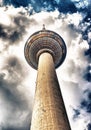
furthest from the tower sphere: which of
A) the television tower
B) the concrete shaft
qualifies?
the concrete shaft

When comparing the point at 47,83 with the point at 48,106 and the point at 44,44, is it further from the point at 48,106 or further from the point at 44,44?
the point at 44,44

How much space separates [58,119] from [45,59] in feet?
29.8

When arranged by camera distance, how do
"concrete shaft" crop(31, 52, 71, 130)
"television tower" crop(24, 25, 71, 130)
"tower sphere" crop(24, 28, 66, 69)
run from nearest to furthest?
"concrete shaft" crop(31, 52, 71, 130)
"television tower" crop(24, 25, 71, 130)
"tower sphere" crop(24, 28, 66, 69)

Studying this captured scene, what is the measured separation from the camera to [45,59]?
22.5 meters

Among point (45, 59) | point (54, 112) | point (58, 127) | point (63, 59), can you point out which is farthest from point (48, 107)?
point (63, 59)

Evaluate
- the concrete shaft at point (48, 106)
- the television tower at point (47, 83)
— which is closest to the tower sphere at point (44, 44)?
the television tower at point (47, 83)

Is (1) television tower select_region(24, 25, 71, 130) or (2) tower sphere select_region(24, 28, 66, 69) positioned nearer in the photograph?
(1) television tower select_region(24, 25, 71, 130)

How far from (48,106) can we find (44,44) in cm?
1249

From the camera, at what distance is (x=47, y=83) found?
17.7m

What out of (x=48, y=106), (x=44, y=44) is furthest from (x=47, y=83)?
(x=44, y=44)

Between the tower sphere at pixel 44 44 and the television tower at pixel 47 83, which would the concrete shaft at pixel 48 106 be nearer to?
the television tower at pixel 47 83

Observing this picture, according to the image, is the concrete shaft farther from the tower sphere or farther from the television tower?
the tower sphere

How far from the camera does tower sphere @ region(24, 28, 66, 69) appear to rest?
87.1 ft

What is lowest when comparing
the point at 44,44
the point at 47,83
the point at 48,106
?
the point at 48,106
